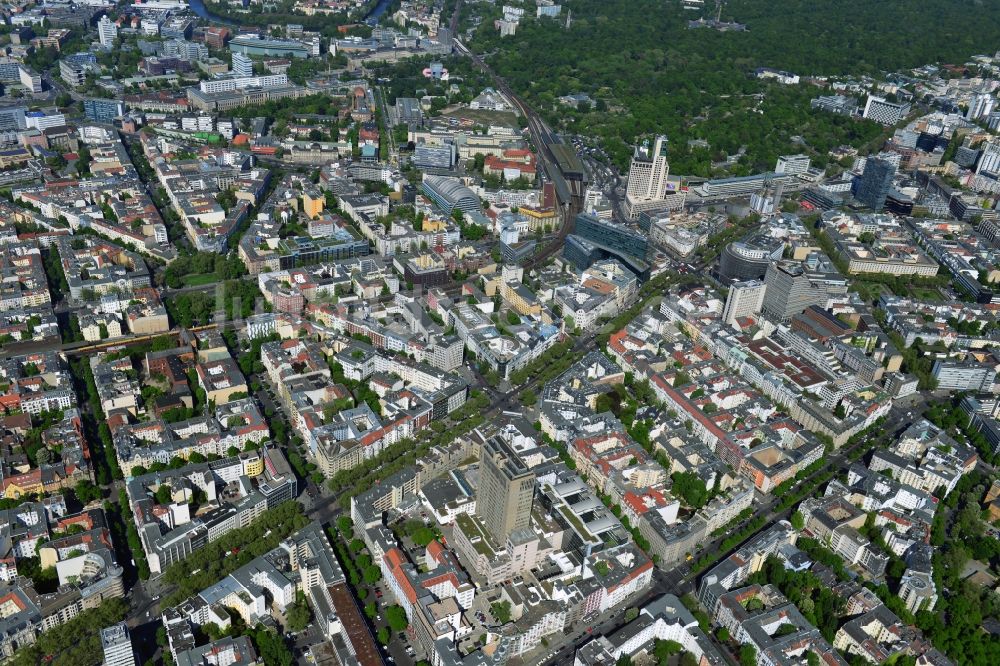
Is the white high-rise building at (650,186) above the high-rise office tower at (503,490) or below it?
below

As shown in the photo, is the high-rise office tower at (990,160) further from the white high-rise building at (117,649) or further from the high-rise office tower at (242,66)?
the white high-rise building at (117,649)

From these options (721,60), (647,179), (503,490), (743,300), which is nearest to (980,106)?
(721,60)

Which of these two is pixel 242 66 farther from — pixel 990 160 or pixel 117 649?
pixel 117 649

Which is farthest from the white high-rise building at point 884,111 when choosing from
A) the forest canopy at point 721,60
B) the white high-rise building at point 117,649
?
the white high-rise building at point 117,649

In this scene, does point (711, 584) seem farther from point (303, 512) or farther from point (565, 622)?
point (303, 512)

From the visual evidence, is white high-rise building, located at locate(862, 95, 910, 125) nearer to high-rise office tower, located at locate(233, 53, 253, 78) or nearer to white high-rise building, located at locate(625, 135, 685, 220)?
white high-rise building, located at locate(625, 135, 685, 220)

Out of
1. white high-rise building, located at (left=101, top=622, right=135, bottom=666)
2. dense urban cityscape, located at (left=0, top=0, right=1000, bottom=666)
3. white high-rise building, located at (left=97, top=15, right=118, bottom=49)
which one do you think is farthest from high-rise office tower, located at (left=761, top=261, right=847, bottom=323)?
white high-rise building, located at (left=97, top=15, right=118, bottom=49)

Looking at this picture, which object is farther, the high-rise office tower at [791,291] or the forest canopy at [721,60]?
the forest canopy at [721,60]

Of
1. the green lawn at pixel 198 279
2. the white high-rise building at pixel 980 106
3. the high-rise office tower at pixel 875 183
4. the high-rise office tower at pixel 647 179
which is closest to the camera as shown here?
the green lawn at pixel 198 279
